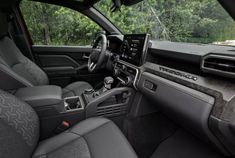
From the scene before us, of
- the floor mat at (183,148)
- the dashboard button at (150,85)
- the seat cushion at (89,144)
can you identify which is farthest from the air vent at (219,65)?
the floor mat at (183,148)

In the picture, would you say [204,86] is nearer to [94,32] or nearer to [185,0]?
[185,0]

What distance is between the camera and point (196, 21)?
1.19 meters

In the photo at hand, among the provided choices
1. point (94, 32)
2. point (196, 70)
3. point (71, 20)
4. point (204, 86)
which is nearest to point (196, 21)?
point (196, 70)

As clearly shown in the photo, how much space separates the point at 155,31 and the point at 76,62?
1434mm

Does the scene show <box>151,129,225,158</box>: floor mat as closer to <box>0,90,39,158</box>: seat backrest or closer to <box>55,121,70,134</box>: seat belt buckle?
<box>55,121,70,134</box>: seat belt buckle

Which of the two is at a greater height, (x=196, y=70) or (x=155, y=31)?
(x=155, y=31)

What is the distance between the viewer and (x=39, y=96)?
1366 mm

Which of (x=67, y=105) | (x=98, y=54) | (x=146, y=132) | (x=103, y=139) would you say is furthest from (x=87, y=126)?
(x=98, y=54)

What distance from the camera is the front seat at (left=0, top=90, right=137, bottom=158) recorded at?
0.91 meters

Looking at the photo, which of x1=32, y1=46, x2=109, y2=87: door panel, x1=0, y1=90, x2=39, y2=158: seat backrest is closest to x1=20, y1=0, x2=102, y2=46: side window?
x1=32, y1=46, x2=109, y2=87: door panel

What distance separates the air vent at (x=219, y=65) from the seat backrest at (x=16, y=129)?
0.88 metres

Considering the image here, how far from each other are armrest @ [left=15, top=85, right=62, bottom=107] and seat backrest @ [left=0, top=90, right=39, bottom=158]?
19 cm

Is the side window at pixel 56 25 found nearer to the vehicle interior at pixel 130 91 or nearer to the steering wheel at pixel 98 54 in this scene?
the vehicle interior at pixel 130 91

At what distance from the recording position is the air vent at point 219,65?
0.79m
